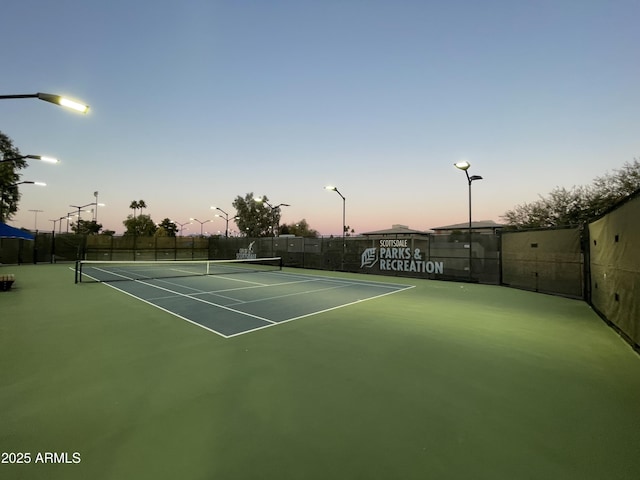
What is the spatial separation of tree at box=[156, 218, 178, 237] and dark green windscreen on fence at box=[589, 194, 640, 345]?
93.3m

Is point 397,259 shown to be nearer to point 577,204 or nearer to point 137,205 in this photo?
point 577,204

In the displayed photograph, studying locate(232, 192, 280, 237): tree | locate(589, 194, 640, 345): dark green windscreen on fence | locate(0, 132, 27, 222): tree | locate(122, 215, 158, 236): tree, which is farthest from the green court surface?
locate(122, 215, 158, 236): tree

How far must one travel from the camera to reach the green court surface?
270 centimetres

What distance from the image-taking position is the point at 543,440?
10.1 ft

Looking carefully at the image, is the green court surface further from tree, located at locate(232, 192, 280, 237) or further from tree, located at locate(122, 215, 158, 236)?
tree, located at locate(122, 215, 158, 236)

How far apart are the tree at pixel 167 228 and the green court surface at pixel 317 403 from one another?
8715 cm

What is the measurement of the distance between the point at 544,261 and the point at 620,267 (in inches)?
281

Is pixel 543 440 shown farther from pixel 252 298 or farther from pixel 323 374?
pixel 252 298

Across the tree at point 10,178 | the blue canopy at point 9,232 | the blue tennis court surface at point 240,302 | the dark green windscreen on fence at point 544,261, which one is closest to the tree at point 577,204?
the dark green windscreen on fence at point 544,261

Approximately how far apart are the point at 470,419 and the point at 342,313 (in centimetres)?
577

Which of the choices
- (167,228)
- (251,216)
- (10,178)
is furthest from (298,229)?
(10,178)

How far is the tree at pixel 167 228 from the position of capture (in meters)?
85.3

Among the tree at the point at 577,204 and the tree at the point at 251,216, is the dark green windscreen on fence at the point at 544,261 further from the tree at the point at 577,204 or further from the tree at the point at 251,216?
the tree at the point at 251,216

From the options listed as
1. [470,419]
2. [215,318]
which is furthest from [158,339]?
[470,419]
